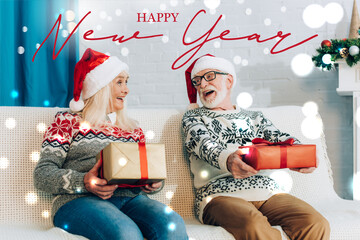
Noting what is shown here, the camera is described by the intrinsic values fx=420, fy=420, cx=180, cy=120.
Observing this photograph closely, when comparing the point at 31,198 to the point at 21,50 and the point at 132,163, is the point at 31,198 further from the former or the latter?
the point at 21,50

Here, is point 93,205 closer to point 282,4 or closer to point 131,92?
point 131,92

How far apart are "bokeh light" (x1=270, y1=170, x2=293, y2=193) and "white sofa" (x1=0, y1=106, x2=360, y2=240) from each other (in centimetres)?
3

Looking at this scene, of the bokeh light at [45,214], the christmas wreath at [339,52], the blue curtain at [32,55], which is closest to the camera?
the bokeh light at [45,214]

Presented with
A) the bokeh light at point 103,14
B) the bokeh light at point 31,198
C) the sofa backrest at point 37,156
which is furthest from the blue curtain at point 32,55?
the bokeh light at point 31,198

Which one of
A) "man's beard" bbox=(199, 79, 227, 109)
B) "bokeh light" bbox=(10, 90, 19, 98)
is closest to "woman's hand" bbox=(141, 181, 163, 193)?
"man's beard" bbox=(199, 79, 227, 109)

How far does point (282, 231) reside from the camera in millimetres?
1311

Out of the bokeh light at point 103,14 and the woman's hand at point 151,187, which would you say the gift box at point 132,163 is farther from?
the bokeh light at point 103,14

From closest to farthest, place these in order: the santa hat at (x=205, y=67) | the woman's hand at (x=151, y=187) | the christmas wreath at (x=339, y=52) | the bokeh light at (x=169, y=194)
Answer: the woman's hand at (x=151, y=187), the bokeh light at (x=169, y=194), the santa hat at (x=205, y=67), the christmas wreath at (x=339, y=52)

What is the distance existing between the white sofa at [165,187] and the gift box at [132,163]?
0.22 meters

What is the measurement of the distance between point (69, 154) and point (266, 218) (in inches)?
26.7

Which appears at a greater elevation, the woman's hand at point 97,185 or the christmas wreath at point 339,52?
the christmas wreath at point 339,52

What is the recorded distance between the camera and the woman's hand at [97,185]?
4.10ft

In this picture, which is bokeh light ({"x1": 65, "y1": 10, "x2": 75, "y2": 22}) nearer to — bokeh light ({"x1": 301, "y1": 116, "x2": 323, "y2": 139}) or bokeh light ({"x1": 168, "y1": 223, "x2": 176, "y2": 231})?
bokeh light ({"x1": 301, "y1": 116, "x2": 323, "y2": 139})

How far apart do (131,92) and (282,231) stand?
1.38m
